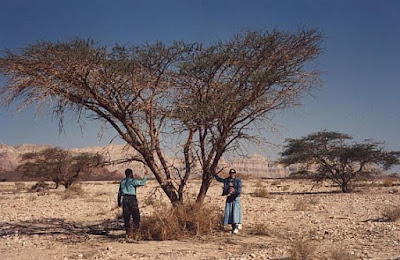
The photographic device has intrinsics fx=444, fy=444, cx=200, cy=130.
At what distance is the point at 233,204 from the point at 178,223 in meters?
1.48

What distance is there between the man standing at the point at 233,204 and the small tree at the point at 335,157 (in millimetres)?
18238

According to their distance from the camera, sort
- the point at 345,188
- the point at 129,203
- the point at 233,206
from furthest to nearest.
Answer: the point at 345,188
the point at 233,206
the point at 129,203

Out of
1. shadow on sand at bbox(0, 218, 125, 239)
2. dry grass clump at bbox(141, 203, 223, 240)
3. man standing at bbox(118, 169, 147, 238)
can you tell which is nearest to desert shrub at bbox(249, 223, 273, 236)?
dry grass clump at bbox(141, 203, 223, 240)

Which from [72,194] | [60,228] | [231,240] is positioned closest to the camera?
[231,240]

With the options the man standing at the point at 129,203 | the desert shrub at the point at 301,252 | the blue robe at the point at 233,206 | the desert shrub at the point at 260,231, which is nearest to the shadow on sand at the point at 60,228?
the man standing at the point at 129,203

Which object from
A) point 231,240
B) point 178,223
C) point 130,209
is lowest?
point 231,240

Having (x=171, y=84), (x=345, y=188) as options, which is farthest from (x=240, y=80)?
(x=345, y=188)

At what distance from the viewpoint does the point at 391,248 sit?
322 inches

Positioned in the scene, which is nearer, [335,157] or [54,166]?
[335,157]

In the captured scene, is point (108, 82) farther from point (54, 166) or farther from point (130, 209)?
point (54, 166)

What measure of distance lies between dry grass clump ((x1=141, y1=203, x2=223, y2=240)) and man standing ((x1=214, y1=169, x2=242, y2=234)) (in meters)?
0.45

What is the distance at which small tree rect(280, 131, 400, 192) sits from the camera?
28.5 metres

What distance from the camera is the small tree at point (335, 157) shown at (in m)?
28.5

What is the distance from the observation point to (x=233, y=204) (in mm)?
10930
